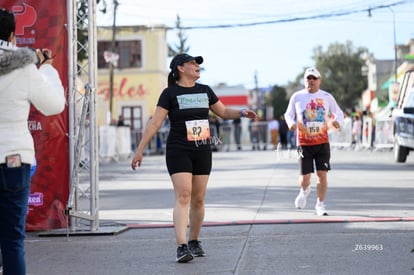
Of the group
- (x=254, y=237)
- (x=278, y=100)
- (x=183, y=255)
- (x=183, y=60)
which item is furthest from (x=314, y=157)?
(x=278, y=100)

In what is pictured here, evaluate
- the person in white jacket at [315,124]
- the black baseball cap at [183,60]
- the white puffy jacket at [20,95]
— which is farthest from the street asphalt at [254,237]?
the white puffy jacket at [20,95]

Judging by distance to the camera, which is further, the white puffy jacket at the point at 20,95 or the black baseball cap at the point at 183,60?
the black baseball cap at the point at 183,60

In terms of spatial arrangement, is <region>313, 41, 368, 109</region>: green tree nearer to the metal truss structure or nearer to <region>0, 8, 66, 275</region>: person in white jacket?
the metal truss structure

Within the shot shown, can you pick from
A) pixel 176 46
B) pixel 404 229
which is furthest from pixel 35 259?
pixel 176 46

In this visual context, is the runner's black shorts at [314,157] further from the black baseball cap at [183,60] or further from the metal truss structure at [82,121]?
the black baseball cap at [183,60]

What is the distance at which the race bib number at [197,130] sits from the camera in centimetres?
755

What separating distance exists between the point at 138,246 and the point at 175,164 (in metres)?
1.50

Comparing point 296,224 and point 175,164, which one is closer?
point 175,164

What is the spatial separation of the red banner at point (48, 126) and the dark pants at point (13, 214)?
493 cm

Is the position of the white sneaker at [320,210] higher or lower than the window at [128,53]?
lower

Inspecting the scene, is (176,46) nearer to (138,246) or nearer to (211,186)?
(211,186)

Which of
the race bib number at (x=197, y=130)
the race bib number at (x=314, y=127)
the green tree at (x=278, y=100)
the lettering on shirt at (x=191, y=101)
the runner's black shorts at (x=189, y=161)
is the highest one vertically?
the lettering on shirt at (x=191, y=101)

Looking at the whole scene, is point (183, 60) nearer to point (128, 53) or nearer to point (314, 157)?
point (314, 157)

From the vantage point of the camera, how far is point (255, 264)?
714 centimetres
